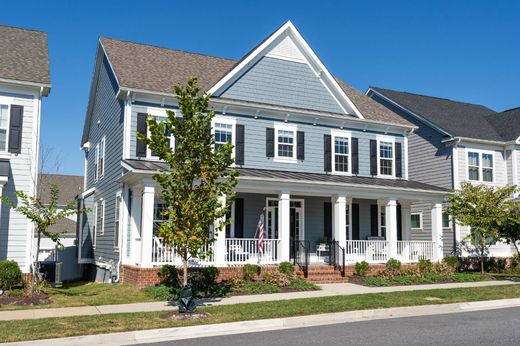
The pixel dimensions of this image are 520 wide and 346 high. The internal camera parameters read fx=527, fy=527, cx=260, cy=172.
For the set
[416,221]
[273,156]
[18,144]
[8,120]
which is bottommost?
[416,221]

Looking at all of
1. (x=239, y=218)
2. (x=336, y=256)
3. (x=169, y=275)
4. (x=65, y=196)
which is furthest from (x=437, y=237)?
(x=65, y=196)

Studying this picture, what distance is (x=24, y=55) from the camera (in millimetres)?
19562

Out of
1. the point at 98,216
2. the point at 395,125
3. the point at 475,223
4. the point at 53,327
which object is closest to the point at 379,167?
the point at 395,125

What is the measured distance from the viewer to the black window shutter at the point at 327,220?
76.1 ft

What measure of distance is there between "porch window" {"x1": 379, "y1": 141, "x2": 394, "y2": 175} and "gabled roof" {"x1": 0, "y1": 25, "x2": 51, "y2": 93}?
14.5m

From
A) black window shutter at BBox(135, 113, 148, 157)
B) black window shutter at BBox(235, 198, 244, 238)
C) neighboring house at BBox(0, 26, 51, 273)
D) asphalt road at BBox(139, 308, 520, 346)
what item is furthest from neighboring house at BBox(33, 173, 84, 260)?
asphalt road at BBox(139, 308, 520, 346)

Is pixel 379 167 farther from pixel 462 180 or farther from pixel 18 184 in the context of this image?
pixel 18 184

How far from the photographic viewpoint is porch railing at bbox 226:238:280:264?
61.5 ft

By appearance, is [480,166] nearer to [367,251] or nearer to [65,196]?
[367,251]

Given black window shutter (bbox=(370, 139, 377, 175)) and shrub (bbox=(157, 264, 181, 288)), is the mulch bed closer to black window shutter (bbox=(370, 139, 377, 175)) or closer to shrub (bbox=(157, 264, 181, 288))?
shrub (bbox=(157, 264, 181, 288))

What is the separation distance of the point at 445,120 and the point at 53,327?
78.6ft

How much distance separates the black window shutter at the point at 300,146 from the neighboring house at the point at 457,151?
8763mm

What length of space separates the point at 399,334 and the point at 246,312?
379 centimetres

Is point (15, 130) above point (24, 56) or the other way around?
the other way around
